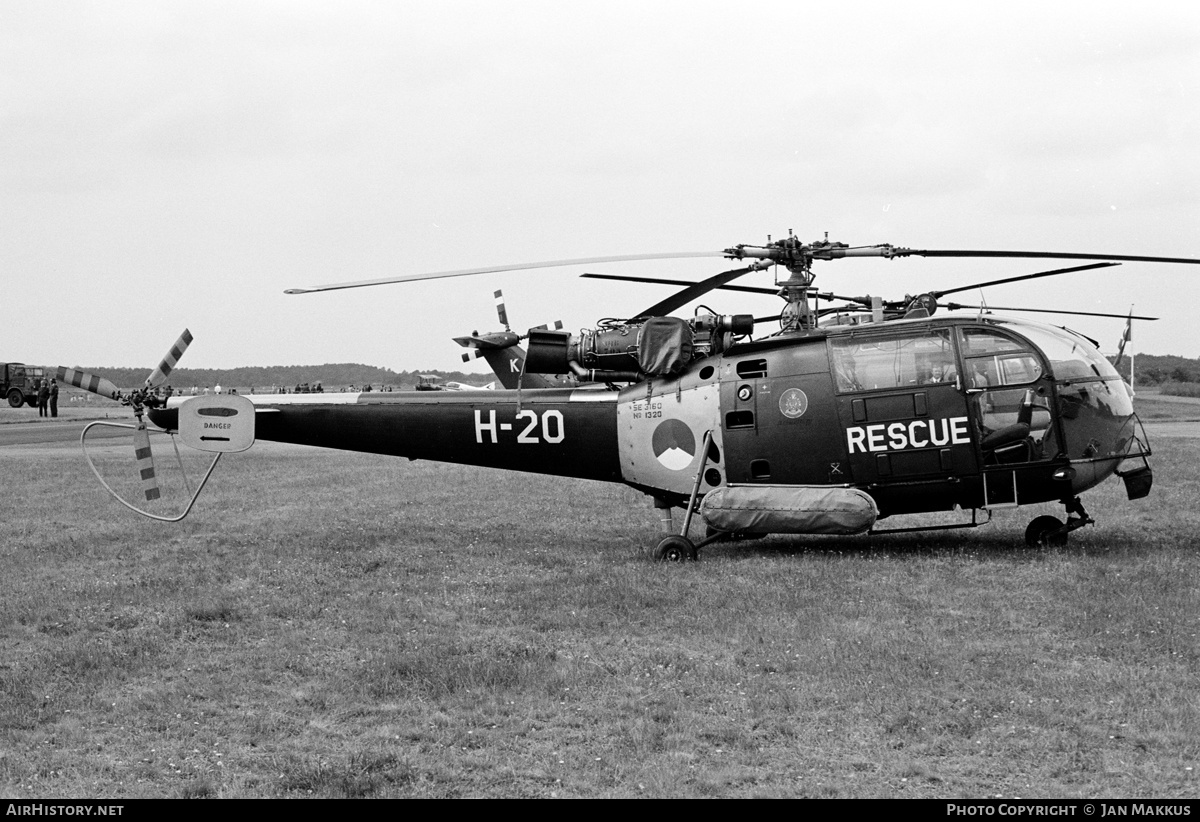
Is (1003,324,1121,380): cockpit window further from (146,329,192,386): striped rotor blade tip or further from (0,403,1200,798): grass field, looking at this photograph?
(146,329,192,386): striped rotor blade tip

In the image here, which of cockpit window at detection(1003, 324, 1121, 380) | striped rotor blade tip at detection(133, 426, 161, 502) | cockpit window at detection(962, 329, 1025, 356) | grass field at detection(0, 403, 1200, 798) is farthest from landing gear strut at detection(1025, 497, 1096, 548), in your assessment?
striped rotor blade tip at detection(133, 426, 161, 502)

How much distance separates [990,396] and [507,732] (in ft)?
25.6

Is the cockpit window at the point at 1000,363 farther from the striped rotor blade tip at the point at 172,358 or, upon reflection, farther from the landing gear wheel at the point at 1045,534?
the striped rotor blade tip at the point at 172,358

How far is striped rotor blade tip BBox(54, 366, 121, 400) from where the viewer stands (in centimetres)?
1431

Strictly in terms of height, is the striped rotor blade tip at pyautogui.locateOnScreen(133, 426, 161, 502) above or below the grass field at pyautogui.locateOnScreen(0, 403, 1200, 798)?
above

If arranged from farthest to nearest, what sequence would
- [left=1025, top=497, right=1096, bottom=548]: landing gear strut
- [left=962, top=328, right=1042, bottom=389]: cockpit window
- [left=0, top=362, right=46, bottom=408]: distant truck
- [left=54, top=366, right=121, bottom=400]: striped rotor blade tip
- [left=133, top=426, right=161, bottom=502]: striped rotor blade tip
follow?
[left=0, top=362, right=46, bottom=408]: distant truck
[left=54, top=366, right=121, bottom=400]: striped rotor blade tip
[left=133, top=426, right=161, bottom=502]: striped rotor blade tip
[left=1025, top=497, right=1096, bottom=548]: landing gear strut
[left=962, top=328, right=1042, bottom=389]: cockpit window

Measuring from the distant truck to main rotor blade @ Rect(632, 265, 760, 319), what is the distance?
191 ft

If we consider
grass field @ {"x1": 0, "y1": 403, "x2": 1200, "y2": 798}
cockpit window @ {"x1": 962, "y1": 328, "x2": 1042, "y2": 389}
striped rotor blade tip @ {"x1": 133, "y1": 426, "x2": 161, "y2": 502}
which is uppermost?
cockpit window @ {"x1": 962, "y1": 328, "x2": 1042, "y2": 389}

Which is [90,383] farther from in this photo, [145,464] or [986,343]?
[986,343]

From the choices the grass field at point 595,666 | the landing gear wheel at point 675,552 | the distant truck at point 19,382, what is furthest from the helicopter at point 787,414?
the distant truck at point 19,382

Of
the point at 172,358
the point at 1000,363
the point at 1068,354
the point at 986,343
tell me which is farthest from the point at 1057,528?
the point at 172,358

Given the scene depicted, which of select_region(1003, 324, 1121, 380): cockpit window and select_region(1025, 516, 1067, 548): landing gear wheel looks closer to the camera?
select_region(1003, 324, 1121, 380): cockpit window

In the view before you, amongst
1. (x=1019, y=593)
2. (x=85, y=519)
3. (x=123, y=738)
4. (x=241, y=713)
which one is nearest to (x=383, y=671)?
(x=241, y=713)
